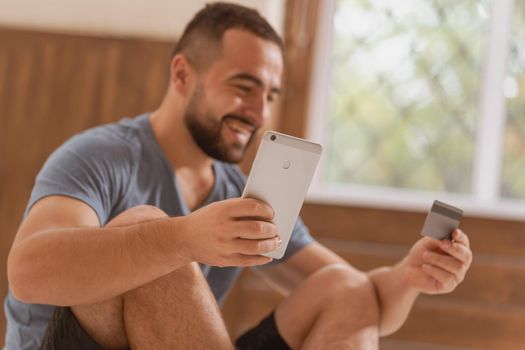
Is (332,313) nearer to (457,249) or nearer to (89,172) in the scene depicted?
(457,249)

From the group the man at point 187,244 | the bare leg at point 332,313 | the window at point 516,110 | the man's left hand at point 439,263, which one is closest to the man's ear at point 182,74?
the man at point 187,244

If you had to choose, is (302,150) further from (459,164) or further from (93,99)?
(459,164)

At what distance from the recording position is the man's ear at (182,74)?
164cm

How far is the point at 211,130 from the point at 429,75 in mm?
1276

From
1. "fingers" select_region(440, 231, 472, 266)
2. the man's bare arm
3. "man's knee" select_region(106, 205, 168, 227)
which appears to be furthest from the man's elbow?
"fingers" select_region(440, 231, 472, 266)

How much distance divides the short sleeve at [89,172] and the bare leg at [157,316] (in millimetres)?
150

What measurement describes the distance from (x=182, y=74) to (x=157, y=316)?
0.71 meters

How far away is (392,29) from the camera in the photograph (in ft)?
8.55

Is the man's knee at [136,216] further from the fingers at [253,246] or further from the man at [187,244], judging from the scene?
the fingers at [253,246]

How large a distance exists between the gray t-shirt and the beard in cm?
8

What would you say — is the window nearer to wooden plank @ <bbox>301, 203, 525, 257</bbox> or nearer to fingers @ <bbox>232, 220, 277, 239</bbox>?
wooden plank @ <bbox>301, 203, 525, 257</bbox>

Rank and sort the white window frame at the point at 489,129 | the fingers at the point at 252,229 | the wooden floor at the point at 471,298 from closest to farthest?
the fingers at the point at 252,229 → the wooden floor at the point at 471,298 → the white window frame at the point at 489,129

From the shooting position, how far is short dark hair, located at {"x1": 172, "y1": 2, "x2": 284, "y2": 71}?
1593 mm

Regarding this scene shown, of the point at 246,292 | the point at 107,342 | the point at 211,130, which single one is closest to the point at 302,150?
the point at 107,342
